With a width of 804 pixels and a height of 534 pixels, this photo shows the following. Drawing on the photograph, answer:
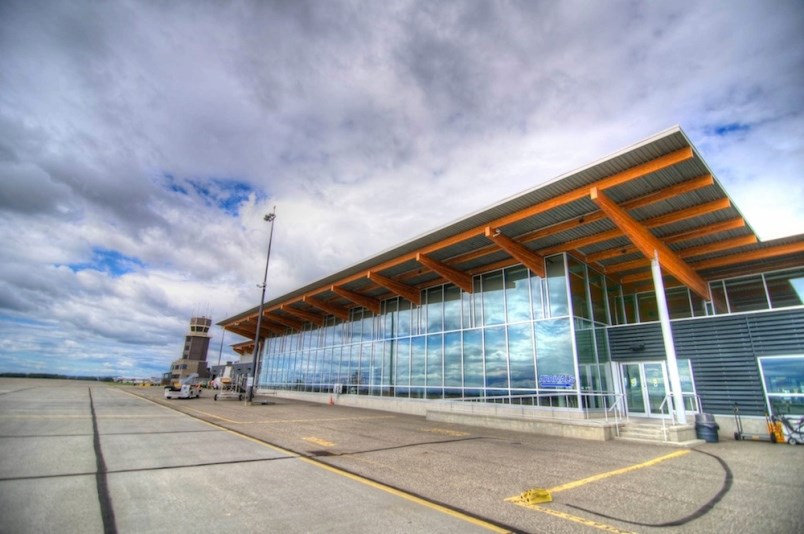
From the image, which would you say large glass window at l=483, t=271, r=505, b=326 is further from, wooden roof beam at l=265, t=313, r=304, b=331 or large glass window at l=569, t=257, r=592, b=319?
wooden roof beam at l=265, t=313, r=304, b=331

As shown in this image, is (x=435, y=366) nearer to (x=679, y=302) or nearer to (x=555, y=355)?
(x=555, y=355)

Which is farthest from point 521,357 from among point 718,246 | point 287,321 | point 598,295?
point 287,321

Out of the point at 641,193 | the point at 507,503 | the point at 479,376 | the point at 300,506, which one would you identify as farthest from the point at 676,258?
the point at 300,506

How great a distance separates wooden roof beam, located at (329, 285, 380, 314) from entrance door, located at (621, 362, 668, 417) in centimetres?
1642

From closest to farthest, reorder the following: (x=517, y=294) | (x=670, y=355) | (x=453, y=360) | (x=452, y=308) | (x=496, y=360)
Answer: (x=670, y=355) → (x=496, y=360) → (x=517, y=294) → (x=453, y=360) → (x=452, y=308)

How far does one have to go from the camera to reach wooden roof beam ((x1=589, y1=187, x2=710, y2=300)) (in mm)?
13307

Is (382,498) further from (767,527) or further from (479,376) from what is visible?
(479,376)

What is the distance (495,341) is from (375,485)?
48.0ft

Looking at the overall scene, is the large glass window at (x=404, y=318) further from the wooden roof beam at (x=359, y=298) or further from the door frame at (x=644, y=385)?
the door frame at (x=644, y=385)

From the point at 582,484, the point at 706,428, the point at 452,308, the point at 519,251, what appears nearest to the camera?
the point at 582,484

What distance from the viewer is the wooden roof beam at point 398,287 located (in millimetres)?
23656

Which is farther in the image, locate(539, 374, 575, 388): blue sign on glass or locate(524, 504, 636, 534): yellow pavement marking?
locate(539, 374, 575, 388): blue sign on glass

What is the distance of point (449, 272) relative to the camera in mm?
20969

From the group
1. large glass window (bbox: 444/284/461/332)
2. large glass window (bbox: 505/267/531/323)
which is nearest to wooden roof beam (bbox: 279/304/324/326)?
large glass window (bbox: 444/284/461/332)
